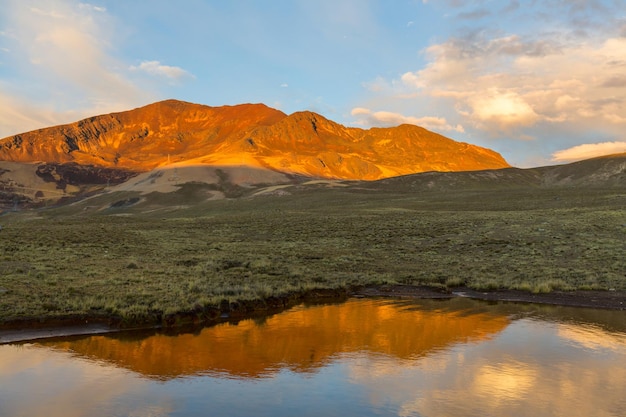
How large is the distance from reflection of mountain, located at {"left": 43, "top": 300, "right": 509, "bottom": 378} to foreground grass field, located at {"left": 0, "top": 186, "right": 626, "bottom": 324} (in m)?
2.41

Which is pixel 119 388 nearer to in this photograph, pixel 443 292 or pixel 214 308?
pixel 214 308

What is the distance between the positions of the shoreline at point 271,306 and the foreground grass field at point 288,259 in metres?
0.35

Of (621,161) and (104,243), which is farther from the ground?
(621,161)

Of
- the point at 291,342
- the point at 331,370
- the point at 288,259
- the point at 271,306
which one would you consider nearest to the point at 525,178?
the point at 288,259

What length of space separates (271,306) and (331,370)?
27.0ft

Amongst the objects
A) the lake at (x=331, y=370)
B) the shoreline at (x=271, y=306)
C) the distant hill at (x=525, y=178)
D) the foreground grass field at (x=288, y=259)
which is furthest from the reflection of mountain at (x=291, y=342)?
the distant hill at (x=525, y=178)

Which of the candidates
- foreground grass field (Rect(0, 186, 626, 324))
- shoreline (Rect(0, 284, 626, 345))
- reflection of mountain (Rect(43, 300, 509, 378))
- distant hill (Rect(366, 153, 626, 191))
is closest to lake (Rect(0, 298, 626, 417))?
reflection of mountain (Rect(43, 300, 509, 378))

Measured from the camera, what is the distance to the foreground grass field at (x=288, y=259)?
1952 centimetres

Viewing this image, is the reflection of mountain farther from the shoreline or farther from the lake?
the shoreline

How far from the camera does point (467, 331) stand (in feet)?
55.9

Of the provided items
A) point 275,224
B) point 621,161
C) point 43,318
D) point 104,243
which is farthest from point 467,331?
point 621,161

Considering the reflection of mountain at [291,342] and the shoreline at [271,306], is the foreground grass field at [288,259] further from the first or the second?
the reflection of mountain at [291,342]

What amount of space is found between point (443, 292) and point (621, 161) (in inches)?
6062

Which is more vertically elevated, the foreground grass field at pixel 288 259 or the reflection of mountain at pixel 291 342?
the foreground grass field at pixel 288 259
